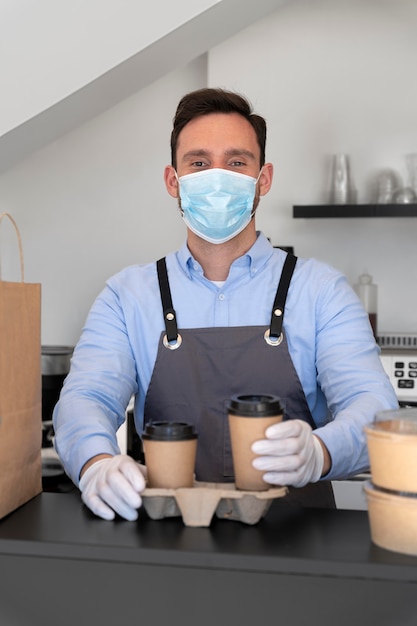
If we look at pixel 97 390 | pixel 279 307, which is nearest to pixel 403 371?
pixel 279 307

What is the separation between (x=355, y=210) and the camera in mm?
3662

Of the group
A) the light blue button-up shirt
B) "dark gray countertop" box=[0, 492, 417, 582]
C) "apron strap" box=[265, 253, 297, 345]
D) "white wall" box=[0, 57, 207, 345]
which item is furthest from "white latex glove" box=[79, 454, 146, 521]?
"white wall" box=[0, 57, 207, 345]

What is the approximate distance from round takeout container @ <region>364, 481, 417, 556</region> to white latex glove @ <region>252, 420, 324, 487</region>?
0.12 metres

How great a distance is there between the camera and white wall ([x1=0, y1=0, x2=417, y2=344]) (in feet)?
12.5

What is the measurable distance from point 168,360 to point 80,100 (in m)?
1.69

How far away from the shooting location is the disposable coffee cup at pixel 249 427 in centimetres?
104

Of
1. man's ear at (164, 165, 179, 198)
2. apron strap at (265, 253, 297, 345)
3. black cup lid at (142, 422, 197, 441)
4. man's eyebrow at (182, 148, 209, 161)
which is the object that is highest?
man's eyebrow at (182, 148, 209, 161)

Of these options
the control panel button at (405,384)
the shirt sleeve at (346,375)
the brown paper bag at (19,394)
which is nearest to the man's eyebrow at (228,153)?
the shirt sleeve at (346,375)

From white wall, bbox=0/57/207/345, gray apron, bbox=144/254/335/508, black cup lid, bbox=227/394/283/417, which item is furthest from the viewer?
white wall, bbox=0/57/207/345

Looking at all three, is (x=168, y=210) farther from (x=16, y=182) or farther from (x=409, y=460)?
(x=409, y=460)

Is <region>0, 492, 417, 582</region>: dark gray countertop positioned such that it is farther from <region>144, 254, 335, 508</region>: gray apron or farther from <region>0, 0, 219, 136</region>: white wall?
<region>0, 0, 219, 136</region>: white wall

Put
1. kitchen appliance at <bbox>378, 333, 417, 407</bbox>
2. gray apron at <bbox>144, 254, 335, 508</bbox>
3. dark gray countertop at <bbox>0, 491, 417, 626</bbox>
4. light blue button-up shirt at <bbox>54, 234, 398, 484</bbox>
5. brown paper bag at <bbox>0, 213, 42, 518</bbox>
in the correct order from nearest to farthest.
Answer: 1. dark gray countertop at <bbox>0, 491, 417, 626</bbox>
2. brown paper bag at <bbox>0, 213, 42, 518</bbox>
3. light blue button-up shirt at <bbox>54, 234, 398, 484</bbox>
4. gray apron at <bbox>144, 254, 335, 508</bbox>
5. kitchen appliance at <bbox>378, 333, 417, 407</bbox>

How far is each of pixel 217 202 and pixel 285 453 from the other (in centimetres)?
78

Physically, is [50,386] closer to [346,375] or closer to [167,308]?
[167,308]
